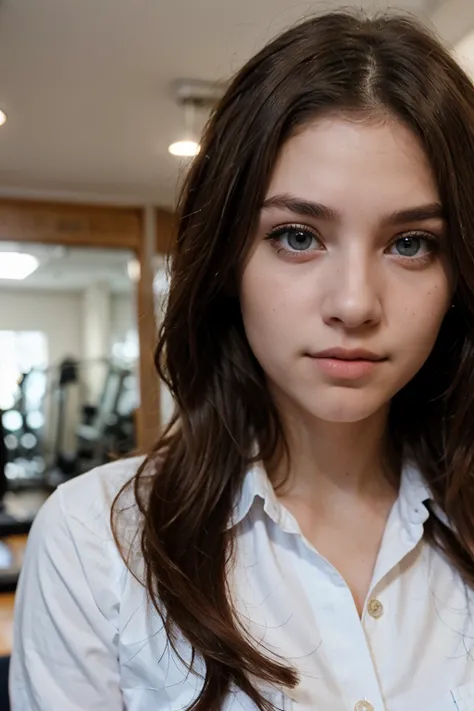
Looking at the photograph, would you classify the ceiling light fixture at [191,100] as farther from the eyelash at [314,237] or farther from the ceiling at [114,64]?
the eyelash at [314,237]

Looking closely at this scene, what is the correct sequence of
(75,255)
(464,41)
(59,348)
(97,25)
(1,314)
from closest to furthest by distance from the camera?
(464,41), (97,25), (75,255), (1,314), (59,348)

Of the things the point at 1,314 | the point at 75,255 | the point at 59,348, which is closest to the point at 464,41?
the point at 75,255

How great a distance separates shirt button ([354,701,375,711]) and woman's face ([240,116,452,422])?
238 millimetres

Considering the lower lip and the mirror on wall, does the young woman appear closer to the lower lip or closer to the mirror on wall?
the lower lip

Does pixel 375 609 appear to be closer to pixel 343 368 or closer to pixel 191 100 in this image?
pixel 343 368

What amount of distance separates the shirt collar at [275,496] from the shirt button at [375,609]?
10 centimetres

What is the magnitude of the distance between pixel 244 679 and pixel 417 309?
0.34 m

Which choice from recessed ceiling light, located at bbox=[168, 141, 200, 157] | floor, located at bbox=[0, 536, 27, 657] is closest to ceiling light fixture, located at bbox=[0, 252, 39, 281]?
recessed ceiling light, located at bbox=[168, 141, 200, 157]

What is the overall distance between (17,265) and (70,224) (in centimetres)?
83

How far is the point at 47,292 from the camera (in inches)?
170

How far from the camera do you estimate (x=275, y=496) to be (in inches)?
26.1

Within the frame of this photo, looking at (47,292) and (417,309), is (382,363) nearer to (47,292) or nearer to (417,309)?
(417,309)

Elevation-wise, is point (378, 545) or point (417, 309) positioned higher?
point (417, 309)

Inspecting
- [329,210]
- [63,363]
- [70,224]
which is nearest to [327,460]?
[329,210]
